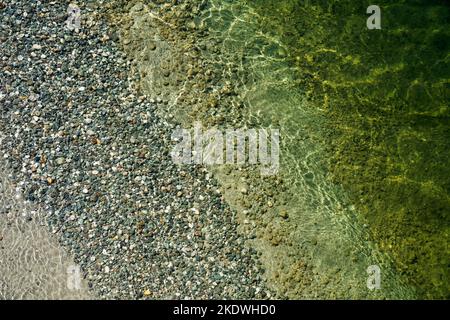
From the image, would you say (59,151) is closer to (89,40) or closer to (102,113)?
(102,113)

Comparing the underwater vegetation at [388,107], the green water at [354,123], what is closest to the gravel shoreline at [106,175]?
the green water at [354,123]

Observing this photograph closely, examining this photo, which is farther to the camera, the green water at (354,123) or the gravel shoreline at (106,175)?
the green water at (354,123)

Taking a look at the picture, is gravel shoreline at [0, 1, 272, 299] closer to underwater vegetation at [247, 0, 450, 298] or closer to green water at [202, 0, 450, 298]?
green water at [202, 0, 450, 298]

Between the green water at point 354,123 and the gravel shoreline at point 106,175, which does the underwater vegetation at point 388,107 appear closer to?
the green water at point 354,123

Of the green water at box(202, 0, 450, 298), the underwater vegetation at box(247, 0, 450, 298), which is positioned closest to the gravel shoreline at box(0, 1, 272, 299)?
the green water at box(202, 0, 450, 298)

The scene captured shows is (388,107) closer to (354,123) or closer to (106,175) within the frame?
(354,123)
